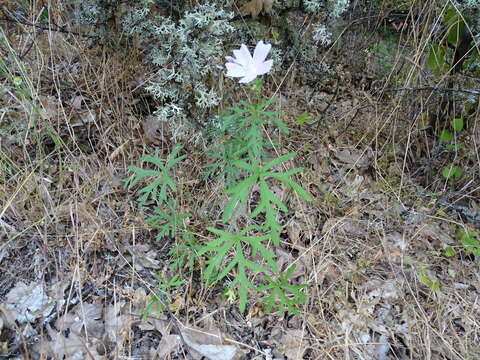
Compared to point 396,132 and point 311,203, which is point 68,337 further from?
point 396,132

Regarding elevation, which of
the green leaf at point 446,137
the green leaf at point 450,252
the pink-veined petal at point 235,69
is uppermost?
the pink-veined petal at point 235,69

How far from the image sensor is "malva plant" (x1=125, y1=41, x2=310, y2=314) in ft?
4.01

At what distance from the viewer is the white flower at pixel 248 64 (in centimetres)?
131

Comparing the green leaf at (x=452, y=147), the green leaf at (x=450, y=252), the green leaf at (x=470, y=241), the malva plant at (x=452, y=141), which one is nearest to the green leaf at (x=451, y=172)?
the malva plant at (x=452, y=141)

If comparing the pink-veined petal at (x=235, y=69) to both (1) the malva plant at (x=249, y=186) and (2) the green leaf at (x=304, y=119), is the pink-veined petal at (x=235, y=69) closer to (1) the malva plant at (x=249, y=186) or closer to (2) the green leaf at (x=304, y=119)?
(1) the malva plant at (x=249, y=186)

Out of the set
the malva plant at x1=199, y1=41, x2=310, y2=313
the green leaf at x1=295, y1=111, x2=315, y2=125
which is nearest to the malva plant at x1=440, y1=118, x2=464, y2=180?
the green leaf at x1=295, y1=111, x2=315, y2=125

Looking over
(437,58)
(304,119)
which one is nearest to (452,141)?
(437,58)

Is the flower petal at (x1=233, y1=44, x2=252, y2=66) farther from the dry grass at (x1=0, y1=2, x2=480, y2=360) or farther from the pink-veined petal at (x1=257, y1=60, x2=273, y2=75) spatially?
the dry grass at (x1=0, y1=2, x2=480, y2=360)

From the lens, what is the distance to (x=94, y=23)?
1.85 metres

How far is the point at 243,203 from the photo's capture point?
4.27 ft

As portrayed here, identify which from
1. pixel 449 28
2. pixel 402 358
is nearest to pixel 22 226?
pixel 402 358

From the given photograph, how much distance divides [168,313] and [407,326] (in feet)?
3.40

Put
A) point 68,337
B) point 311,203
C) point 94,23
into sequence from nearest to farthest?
point 68,337
point 94,23
point 311,203

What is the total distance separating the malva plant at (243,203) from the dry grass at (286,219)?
0.11 meters
